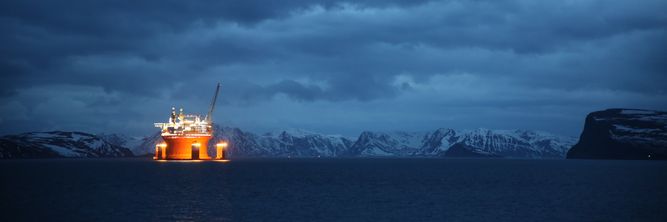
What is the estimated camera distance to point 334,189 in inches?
4520

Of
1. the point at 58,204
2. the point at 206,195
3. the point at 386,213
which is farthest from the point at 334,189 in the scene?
the point at 58,204

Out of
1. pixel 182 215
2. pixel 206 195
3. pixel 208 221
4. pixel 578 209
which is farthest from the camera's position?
pixel 206 195

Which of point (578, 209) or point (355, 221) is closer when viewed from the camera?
point (355, 221)

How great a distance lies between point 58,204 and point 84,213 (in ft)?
39.2

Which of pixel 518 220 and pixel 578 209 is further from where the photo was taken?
pixel 578 209

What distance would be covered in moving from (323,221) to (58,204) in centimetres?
3482

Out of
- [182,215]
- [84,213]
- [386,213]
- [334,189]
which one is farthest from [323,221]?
[334,189]

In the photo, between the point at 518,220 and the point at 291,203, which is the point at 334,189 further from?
the point at 518,220

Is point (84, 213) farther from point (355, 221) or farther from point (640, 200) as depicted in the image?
point (640, 200)

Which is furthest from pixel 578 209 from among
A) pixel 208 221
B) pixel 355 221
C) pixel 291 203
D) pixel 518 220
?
pixel 208 221

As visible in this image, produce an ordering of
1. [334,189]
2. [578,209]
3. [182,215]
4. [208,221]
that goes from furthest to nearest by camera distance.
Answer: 1. [334,189]
2. [578,209]
3. [182,215]
4. [208,221]

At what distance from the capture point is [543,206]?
8569 centimetres

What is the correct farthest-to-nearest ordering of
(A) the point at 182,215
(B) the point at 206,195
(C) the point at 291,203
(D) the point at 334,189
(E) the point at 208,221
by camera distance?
1. (D) the point at 334,189
2. (B) the point at 206,195
3. (C) the point at 291,203
4. (A) the point at 182,215
5. (E) the point at 208,221

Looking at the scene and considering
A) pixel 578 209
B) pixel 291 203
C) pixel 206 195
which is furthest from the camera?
Answer: pixel 206 195
